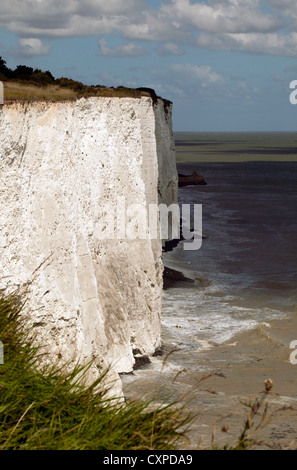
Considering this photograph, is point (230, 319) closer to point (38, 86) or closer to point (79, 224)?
point (79, 224)

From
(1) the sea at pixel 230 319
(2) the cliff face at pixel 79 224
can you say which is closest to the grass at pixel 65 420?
(1) the sea at pixel 230 319

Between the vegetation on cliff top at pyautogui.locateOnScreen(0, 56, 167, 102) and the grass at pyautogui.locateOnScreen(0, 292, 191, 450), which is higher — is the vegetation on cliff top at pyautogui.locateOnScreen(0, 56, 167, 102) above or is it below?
above

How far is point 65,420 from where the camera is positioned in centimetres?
607

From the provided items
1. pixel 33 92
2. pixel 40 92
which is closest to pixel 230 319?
pixel 40 92

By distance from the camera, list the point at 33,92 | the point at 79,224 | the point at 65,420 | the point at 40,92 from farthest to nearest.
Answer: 1. the point at 79,224
2. the point at 40,92
3. the point at 33,92
4. the point at 65,420

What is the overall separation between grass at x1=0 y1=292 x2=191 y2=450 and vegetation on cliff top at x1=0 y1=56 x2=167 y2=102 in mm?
5664

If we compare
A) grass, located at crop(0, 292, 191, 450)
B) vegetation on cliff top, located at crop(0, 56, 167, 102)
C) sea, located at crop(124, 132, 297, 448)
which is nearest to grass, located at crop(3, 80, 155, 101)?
vegetation on cliff top, located at crop(0, 56, 167, 102)

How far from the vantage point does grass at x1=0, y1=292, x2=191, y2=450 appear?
5496 mm

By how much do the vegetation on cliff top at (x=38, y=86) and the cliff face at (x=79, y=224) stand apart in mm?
156

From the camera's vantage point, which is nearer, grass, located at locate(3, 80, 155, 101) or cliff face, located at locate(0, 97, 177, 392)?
cliff face, located at locate(0, 97, 177, 392)

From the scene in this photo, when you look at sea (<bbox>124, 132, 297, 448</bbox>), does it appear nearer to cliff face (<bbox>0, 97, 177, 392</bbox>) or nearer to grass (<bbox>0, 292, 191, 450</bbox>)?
grass (<bbox>0, 292, 191, 450</bbox>)

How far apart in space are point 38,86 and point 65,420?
6.85 meters

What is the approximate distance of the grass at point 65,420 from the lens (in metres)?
5.50
